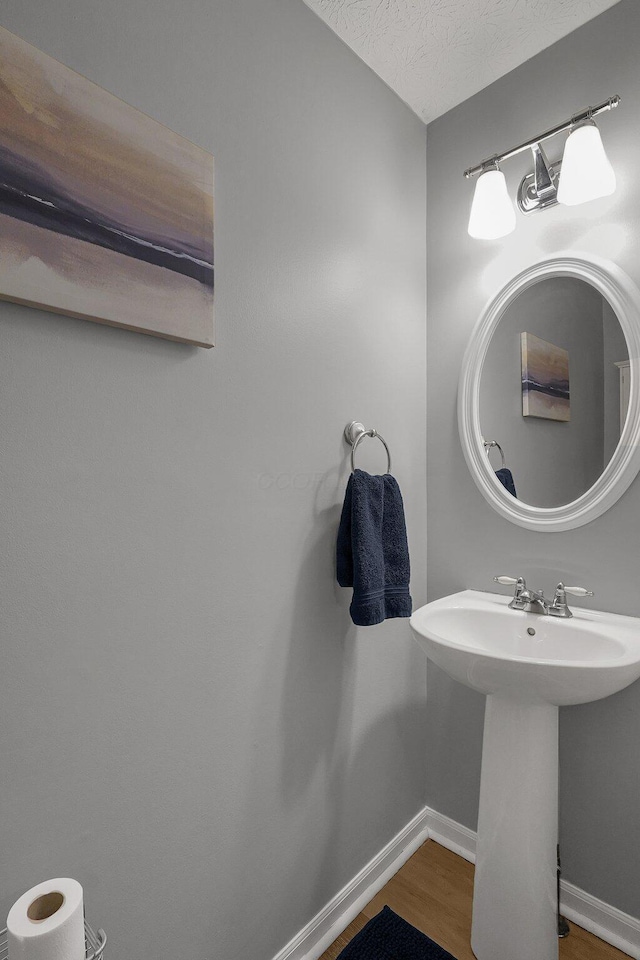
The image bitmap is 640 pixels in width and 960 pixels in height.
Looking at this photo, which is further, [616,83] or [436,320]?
[436,320]

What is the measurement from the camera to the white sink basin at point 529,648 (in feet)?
3.48

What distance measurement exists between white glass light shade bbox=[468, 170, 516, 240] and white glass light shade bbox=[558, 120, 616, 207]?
0.20 m

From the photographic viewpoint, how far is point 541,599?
1409 millimetres

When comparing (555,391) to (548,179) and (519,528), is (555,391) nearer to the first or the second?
(519,528)

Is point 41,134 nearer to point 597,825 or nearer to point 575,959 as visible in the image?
point 597,825

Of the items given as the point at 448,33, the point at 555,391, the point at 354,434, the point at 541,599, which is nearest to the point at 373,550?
the point at 354,434

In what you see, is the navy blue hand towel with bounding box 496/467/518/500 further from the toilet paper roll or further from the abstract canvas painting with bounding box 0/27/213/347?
the toilet paper roll

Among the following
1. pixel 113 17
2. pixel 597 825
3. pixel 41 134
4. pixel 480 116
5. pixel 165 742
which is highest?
pixel 480 116

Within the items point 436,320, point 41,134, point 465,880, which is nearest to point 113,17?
point 41,134

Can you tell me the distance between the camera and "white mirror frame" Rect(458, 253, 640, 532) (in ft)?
4.33

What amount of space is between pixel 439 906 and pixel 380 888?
18 centimetres

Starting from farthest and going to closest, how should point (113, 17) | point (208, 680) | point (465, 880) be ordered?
point (465, 880) → point (208, 680) → point (113, 17)

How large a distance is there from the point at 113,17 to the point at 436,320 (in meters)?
1.19

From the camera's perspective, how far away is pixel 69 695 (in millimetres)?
882
